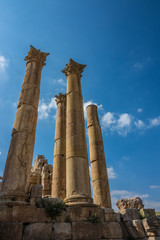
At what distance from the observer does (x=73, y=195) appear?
8867 millimetres

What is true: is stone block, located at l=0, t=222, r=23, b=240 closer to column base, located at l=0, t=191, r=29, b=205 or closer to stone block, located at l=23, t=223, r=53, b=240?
stone block, located at l=23, t=223, r=53, b=240

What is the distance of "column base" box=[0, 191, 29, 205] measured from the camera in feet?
23.5

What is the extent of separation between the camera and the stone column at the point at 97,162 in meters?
13.3

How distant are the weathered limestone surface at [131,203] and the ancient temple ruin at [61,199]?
7cm

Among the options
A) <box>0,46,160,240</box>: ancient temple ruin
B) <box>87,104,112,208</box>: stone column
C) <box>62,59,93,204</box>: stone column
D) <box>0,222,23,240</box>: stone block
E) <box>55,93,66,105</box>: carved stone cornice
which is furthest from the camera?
<box>55,93,66,105</box>: carved stone cornice

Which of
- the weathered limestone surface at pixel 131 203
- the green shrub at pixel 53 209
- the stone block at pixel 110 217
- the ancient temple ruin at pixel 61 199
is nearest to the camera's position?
the ancient temple ruin at pixel 61 199

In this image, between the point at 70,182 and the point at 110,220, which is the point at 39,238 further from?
the point at 110,220

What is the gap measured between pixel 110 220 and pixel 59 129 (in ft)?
30.7

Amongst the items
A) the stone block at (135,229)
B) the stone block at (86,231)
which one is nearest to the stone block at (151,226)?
the stone block at (135,229)

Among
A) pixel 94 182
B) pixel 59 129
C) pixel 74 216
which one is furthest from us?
pixel 59 129

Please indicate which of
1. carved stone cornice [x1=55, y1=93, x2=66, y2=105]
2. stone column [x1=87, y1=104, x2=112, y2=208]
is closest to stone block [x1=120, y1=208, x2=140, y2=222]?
stone column [x1=87, y1=104, x2=112, y2=208]

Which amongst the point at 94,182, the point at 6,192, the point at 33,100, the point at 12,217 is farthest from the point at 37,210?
the point at 94,182

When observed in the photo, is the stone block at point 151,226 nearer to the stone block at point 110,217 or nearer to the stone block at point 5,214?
the stone block at point 110,217

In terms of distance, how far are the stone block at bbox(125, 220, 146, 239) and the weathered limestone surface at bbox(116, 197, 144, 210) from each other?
365 centimetres
